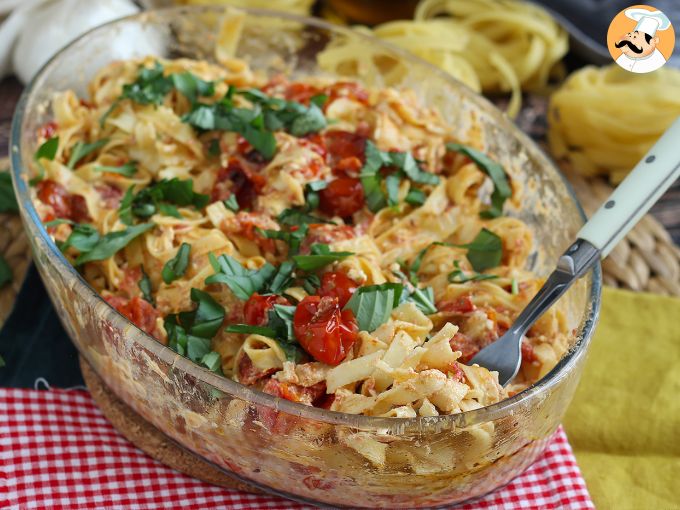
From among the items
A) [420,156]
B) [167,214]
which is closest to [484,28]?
[420,156]

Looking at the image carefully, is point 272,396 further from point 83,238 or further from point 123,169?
point 123,169

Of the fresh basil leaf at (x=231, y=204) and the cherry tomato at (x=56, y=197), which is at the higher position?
the fresh basil leaf at (x=231, y=204)

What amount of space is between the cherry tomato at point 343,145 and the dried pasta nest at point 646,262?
1147 mm

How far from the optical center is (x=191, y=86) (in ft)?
10.6

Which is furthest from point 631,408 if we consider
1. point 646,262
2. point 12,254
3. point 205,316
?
point 12,254

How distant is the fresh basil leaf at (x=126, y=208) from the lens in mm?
2820

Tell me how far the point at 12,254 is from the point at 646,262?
8.03 ft

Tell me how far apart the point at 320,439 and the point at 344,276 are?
58 centimetres

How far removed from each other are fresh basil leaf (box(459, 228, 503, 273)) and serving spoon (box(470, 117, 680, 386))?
362 millimetres

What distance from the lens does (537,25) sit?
4586 mm

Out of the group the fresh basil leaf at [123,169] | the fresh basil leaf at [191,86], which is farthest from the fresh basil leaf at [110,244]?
the fresh basil leaf at [191,86]

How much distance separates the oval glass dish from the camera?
2047 mm

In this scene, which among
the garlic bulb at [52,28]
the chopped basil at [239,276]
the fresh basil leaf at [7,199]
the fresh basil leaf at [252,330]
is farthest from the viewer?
the garlic bulb at [52,28]

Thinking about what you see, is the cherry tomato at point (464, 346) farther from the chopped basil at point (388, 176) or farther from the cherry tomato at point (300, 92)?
the cherry tomato at point (300, 92)
